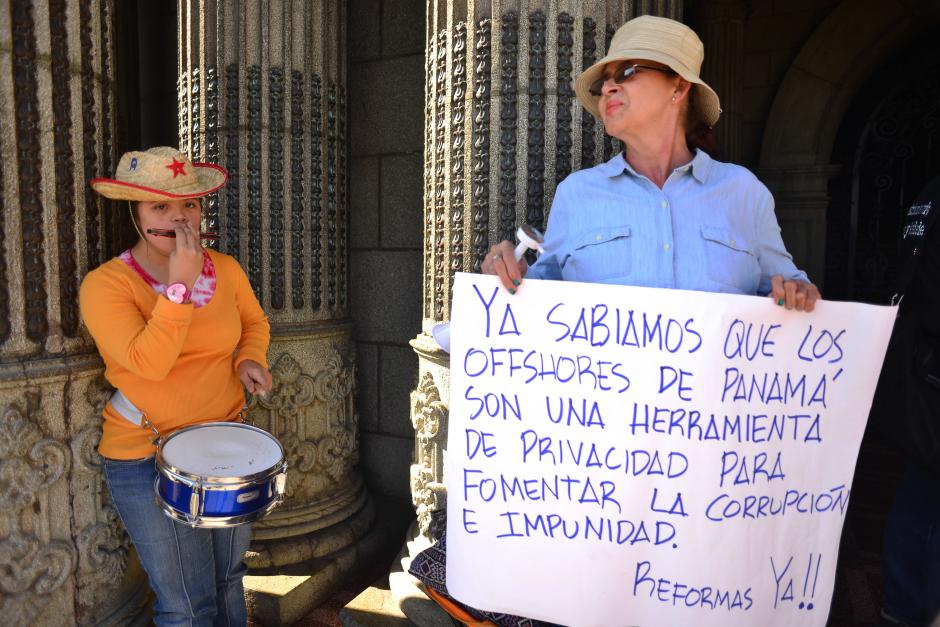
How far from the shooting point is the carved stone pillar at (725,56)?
21.6 ft

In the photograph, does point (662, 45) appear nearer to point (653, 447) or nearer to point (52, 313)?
point (653, 447)

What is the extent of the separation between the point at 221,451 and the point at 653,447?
4.62 ft

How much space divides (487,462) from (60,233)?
1817 millimetres

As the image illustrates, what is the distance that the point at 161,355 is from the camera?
2.14 meters

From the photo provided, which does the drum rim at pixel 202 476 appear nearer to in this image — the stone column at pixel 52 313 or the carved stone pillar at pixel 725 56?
the stone column at pixel 52 313

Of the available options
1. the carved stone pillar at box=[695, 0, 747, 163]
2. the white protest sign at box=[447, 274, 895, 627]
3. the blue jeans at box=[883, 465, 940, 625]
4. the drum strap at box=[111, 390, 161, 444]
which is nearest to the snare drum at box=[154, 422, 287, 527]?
the drum strap at box=[111, 390, 161, 444]

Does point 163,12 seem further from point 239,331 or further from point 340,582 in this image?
point 340,582

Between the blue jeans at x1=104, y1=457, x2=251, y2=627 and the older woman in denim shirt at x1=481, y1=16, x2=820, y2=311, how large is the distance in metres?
1.44

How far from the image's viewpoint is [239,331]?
257cm

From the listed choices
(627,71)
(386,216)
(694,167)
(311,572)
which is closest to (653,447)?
(694,167)

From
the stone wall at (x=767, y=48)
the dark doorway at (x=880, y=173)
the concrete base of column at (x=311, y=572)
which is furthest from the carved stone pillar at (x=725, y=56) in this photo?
the concrete base of column at (x=311, y=572)

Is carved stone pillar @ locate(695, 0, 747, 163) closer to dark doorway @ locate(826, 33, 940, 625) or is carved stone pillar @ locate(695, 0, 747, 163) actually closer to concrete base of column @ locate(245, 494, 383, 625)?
dark doorway @ locate(826, 33, 940, 625)

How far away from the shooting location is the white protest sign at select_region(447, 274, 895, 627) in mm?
1895

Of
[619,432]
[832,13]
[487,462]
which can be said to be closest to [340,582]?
[487,462]
